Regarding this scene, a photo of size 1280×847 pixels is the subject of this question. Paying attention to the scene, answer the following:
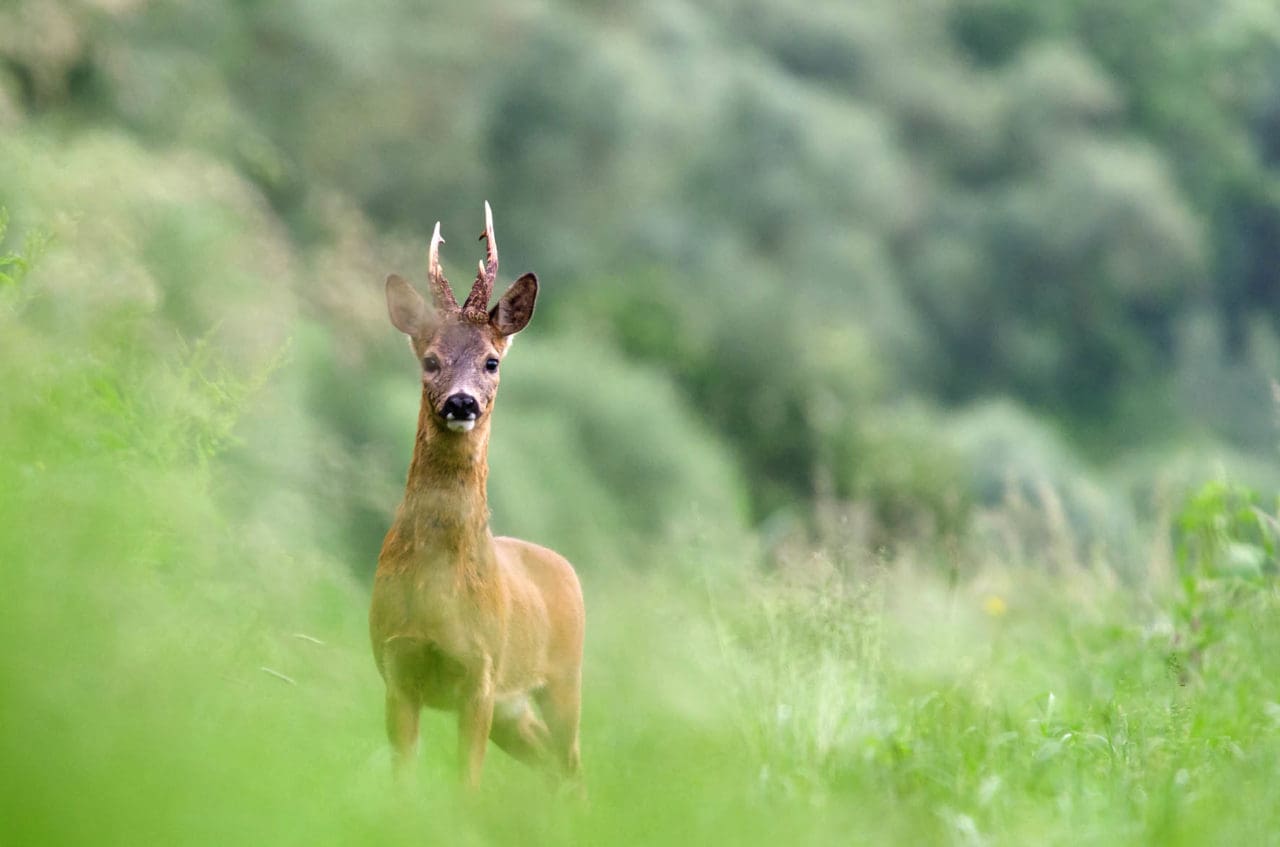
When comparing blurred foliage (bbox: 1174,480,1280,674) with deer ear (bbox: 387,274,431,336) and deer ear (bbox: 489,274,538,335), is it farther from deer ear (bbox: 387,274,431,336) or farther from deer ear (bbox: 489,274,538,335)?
deer ear (bbox: 387,274,431,336)

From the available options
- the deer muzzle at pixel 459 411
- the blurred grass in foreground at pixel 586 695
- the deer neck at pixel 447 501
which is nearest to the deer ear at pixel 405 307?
the deer neck at pixel 447 501

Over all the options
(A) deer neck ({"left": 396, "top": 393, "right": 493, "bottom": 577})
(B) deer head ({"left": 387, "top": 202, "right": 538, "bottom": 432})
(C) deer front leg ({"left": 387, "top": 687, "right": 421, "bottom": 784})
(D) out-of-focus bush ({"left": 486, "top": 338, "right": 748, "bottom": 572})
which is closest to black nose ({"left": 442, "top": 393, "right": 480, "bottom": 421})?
(B) deer head ({"left": 387, "top": 202, "right": 538, "bottom": 432})

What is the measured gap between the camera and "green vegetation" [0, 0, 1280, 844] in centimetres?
364

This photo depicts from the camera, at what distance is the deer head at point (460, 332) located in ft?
17.5

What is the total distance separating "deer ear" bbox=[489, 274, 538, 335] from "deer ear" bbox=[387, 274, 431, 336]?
207mm

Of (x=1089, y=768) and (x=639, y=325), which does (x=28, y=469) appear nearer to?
(x=1089, y=768)

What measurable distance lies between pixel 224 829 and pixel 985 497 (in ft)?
52.6

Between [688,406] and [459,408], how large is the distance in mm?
11901

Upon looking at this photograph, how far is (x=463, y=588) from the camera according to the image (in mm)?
5207

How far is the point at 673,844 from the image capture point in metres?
3.55

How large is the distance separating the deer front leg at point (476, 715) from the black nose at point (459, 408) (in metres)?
0.67

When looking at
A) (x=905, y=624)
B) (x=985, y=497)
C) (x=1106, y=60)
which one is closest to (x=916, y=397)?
(x=985, y=497)

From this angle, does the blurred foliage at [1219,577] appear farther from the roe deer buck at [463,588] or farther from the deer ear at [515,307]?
the deer ear at [515,307]

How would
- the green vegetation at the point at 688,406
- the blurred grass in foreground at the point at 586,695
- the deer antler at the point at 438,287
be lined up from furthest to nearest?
the deer antler at the point at 438,287, the green vegetation at the point at 688,406, the blurred grass in foreground at the point at 586,695
